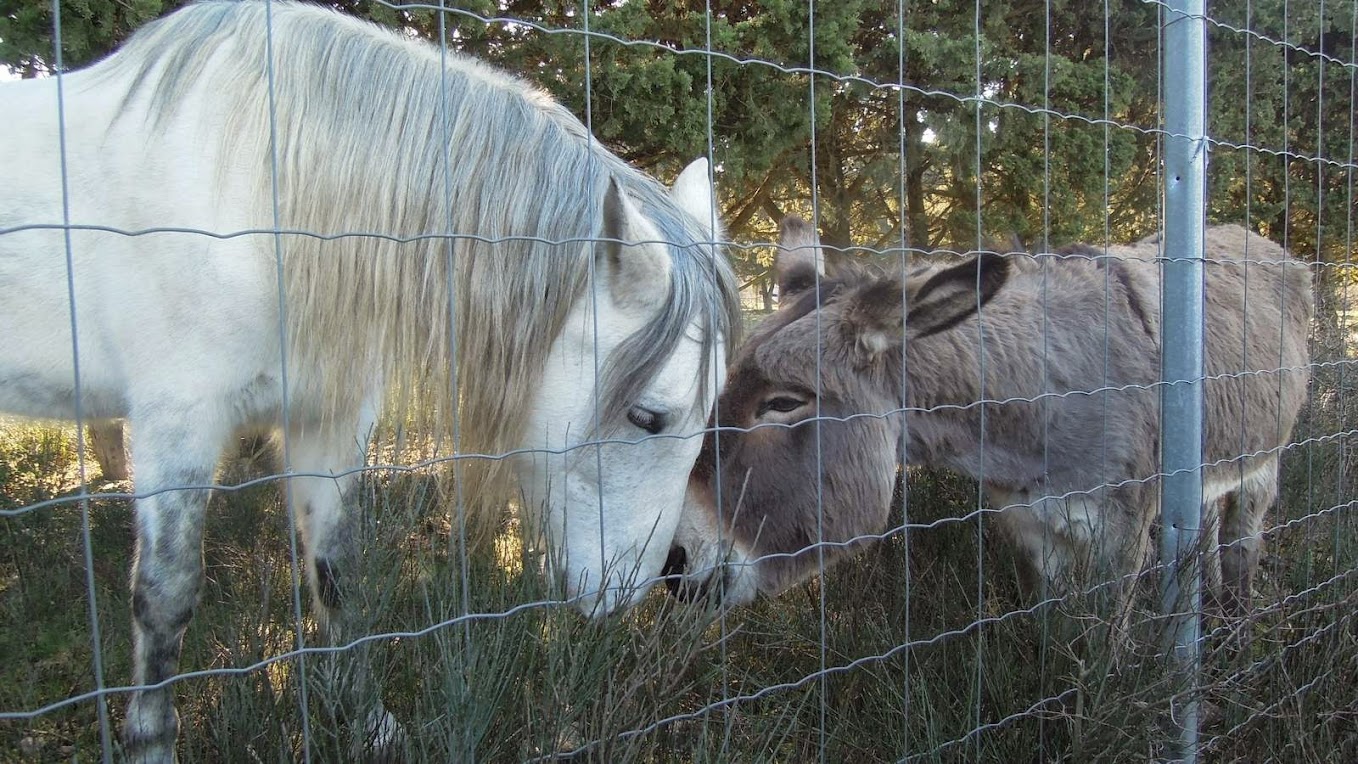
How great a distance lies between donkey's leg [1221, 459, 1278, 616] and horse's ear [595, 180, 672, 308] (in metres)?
2.48

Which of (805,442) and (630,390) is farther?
(805,442)

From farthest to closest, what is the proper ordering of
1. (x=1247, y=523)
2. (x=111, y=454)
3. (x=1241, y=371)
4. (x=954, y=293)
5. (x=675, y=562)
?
(x=111, y=454)
(x=1247, y=523)
(x=1241, y=371)
(x=675, y=562)
(x=954, y=293)

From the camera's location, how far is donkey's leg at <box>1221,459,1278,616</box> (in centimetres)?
314

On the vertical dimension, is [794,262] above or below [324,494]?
above

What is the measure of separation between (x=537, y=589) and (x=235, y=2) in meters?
1.53

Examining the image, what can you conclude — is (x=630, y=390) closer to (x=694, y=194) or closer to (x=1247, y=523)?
(x=694, y=194)

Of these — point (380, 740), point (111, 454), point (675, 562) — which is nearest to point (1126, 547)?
point (675, 562)

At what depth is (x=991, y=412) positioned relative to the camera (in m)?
2.61

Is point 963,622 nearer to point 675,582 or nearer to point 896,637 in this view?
point 896,637

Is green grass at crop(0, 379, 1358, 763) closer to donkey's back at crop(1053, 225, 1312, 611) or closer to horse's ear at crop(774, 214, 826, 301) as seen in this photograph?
donkey's back at crop(1053, 225, 1312, 611)

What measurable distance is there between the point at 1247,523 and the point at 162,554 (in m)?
3.57

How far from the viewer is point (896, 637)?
7.72 feet

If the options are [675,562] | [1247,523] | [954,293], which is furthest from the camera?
[1247,523]

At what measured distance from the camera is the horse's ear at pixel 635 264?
1815 mm
